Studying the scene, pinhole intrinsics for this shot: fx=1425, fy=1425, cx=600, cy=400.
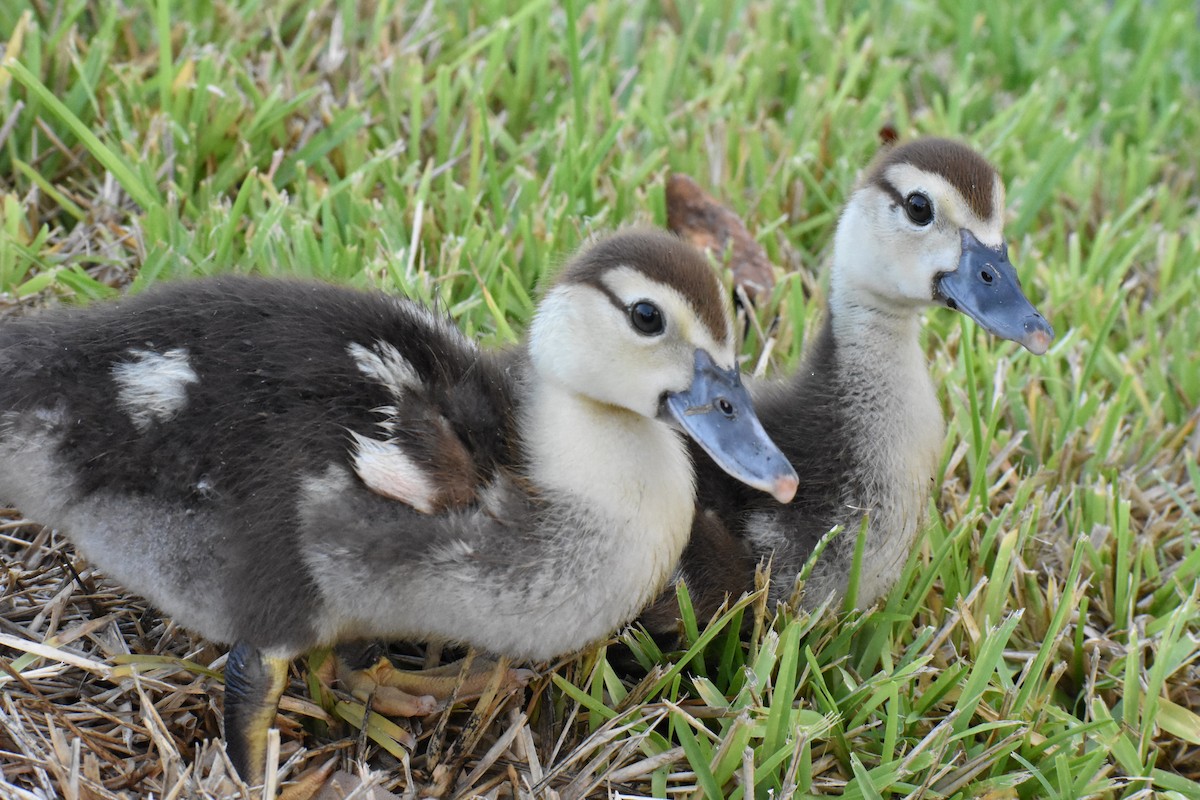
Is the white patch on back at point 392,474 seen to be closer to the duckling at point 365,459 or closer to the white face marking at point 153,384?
the duckling at point 365,459

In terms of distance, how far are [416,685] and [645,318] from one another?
830mm

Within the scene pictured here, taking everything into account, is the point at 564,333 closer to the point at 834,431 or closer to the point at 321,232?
the point at 834,431

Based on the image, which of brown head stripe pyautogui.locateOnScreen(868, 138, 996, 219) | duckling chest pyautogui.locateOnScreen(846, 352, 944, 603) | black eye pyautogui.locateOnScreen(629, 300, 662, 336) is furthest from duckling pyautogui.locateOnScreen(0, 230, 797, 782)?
brown head stripe pyautogui.locateOnScreen(868, 138, 996, 219)

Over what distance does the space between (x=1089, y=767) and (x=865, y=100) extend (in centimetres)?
275

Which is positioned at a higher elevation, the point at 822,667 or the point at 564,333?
the point at 564,333

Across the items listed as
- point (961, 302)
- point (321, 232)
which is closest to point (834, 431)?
point (961, 302)

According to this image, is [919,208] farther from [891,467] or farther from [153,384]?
[153,384]

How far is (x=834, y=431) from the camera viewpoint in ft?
9.45

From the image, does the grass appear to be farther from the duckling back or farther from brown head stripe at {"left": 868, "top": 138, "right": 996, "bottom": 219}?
brown head stripe at {"left": 868, "top": 138, "right": 996, "bottom": 219}

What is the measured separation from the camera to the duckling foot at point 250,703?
2443mm

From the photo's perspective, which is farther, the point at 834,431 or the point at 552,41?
the point at 552,41

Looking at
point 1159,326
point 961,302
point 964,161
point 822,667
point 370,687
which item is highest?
point 964,161

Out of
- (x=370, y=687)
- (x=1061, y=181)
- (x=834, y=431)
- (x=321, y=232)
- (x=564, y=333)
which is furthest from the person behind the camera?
(x=1061, y=181)

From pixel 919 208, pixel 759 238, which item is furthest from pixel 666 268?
pixel 759 238
